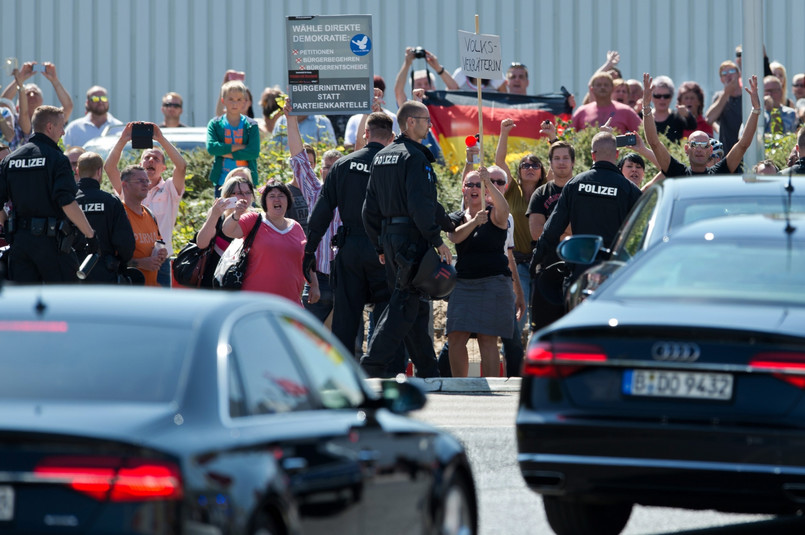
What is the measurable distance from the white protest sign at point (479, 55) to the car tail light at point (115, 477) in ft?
34.9

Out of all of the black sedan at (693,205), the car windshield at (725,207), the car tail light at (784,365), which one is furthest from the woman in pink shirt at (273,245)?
the car tail light at (784,365)

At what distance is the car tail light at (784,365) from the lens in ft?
21.4

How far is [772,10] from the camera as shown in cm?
2353

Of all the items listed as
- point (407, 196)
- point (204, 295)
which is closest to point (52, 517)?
point (204, 295)

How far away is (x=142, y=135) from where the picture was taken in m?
15.1

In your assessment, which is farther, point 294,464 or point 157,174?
point 157,174

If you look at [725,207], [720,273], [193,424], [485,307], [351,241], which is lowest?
[485,307]

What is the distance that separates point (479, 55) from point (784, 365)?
891 centimetres

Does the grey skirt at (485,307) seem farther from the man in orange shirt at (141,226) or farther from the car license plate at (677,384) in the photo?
the car license plate at (677,384)

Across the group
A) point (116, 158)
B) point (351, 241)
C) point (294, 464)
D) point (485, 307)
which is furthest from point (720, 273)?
point (116, 158)

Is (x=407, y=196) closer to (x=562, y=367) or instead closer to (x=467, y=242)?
(x=467, y=242)

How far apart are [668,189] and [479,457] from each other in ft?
6.77

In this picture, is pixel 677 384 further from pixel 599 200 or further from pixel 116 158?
pixel 116 158

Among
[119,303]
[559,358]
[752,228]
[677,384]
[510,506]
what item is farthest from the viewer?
[510,506]
